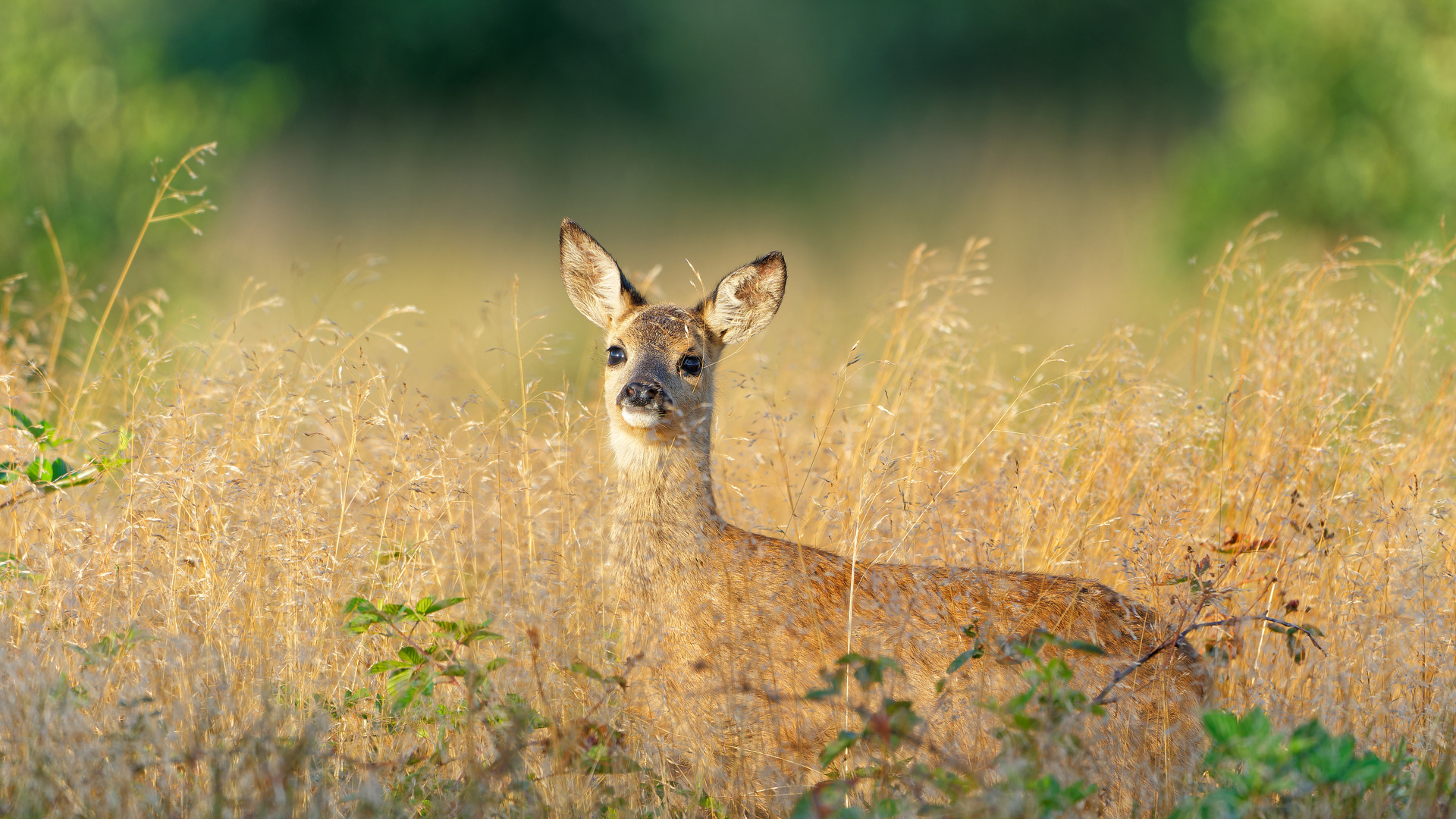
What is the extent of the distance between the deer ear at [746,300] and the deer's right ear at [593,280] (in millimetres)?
358

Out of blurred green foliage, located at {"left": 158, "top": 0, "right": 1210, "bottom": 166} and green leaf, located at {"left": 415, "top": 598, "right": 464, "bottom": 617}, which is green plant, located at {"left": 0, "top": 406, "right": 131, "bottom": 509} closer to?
green leaf, located at {"left": 415, "top": 598, "right": 464, "bottom": 617}

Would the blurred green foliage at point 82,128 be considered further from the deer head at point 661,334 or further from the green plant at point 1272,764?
the green plant at point 1272,764

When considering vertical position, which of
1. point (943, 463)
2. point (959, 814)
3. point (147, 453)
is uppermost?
point (943, 463)

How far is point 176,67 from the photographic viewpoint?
52.2 ft

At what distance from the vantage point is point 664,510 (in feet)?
15.8

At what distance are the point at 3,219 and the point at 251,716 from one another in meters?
6.58

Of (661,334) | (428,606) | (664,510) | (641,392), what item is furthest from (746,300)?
(428,606)

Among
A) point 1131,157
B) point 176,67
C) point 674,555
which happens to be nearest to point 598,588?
point 674,555

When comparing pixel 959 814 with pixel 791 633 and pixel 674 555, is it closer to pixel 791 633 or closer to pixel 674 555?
pixel 791 633

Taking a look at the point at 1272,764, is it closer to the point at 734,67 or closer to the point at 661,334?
the point at 661,334

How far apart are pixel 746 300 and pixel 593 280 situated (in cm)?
70

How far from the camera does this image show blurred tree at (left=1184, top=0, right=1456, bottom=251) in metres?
10.2

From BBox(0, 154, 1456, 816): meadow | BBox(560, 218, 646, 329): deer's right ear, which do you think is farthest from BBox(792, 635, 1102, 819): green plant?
BBox(560, 218, 646, 329): deer's right ear

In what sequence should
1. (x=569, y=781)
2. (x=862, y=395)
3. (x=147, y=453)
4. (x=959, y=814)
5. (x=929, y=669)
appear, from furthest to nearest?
(x=862, y=395), (x=147, y=453), (x=929, y=669), (x=569, y=781), (x=959, y=814)
